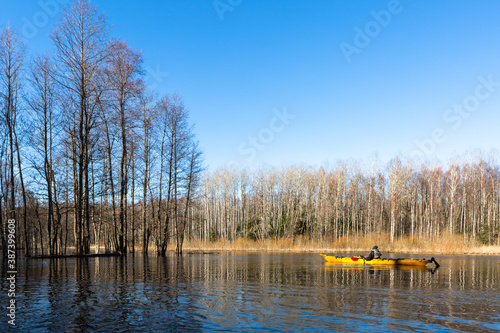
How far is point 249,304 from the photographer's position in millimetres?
10648

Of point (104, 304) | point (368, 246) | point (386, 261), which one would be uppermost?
point (104, 304)

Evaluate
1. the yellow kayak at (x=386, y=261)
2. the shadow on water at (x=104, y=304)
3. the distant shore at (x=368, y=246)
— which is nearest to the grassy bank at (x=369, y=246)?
the distant shore at (x=368, y=246)

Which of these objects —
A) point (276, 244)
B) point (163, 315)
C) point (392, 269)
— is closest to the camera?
point (163, 315)

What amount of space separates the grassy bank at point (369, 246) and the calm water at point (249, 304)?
79.3 feet

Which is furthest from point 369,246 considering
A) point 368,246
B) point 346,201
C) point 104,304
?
point 104,304

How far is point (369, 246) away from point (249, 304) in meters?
33.6

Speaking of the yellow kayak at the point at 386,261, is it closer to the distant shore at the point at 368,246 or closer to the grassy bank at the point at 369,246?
the grassy bank at the point at 369,246

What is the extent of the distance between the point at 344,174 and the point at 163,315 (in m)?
63.2

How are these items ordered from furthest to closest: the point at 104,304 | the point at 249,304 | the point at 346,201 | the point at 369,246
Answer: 1. the point at 346,201
2. the point at 369,246
3. the point at 249,304
4. the point at 104,304

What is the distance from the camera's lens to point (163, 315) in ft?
29.7

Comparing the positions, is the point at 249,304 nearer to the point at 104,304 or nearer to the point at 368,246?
the point at 104,304

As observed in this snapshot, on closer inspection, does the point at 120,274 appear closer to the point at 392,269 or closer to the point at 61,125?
the point at 61,125

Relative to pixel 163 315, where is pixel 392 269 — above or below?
below

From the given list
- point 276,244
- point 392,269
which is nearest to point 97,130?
point 392,269
